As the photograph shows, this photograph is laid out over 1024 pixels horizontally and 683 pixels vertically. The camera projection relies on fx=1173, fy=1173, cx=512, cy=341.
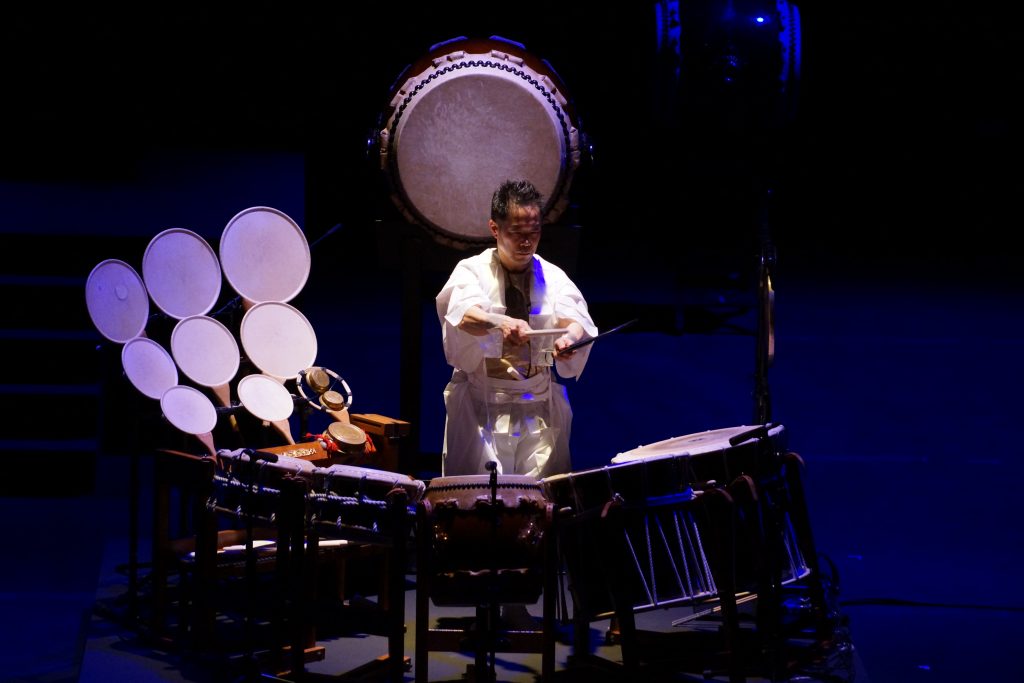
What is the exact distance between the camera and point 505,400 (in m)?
3.66

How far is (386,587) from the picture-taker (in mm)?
3756

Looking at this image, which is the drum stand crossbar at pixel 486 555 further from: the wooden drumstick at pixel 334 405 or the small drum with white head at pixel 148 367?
the small drum with white head at pixel 148 367

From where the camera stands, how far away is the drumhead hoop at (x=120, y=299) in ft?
12.0

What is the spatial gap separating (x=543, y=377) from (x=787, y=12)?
177 cm

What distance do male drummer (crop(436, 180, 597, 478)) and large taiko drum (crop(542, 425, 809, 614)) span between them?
1.43ft

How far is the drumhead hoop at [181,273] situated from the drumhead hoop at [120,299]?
48 mm

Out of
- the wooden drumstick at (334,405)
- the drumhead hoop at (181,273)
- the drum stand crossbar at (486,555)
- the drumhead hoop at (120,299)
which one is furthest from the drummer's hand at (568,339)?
the drumhead hoop at (120,299)

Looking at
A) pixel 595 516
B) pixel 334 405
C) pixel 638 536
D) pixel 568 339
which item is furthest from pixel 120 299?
pixel 638 536

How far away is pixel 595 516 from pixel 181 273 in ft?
5.26

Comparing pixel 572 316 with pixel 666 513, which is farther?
pixel 572 316

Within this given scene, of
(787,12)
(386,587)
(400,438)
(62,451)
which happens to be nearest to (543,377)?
(400,438)

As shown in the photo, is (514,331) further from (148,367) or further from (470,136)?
(148,367)

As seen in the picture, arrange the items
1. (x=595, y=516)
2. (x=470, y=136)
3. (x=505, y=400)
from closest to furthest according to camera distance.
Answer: (x=595, y=516)
(x=505, y=400)
(x=470, y=136)

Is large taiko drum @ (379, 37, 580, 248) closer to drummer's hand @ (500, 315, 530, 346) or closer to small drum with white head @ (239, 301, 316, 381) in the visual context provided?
small drum with white head @ (239, 301, 316, 381)
